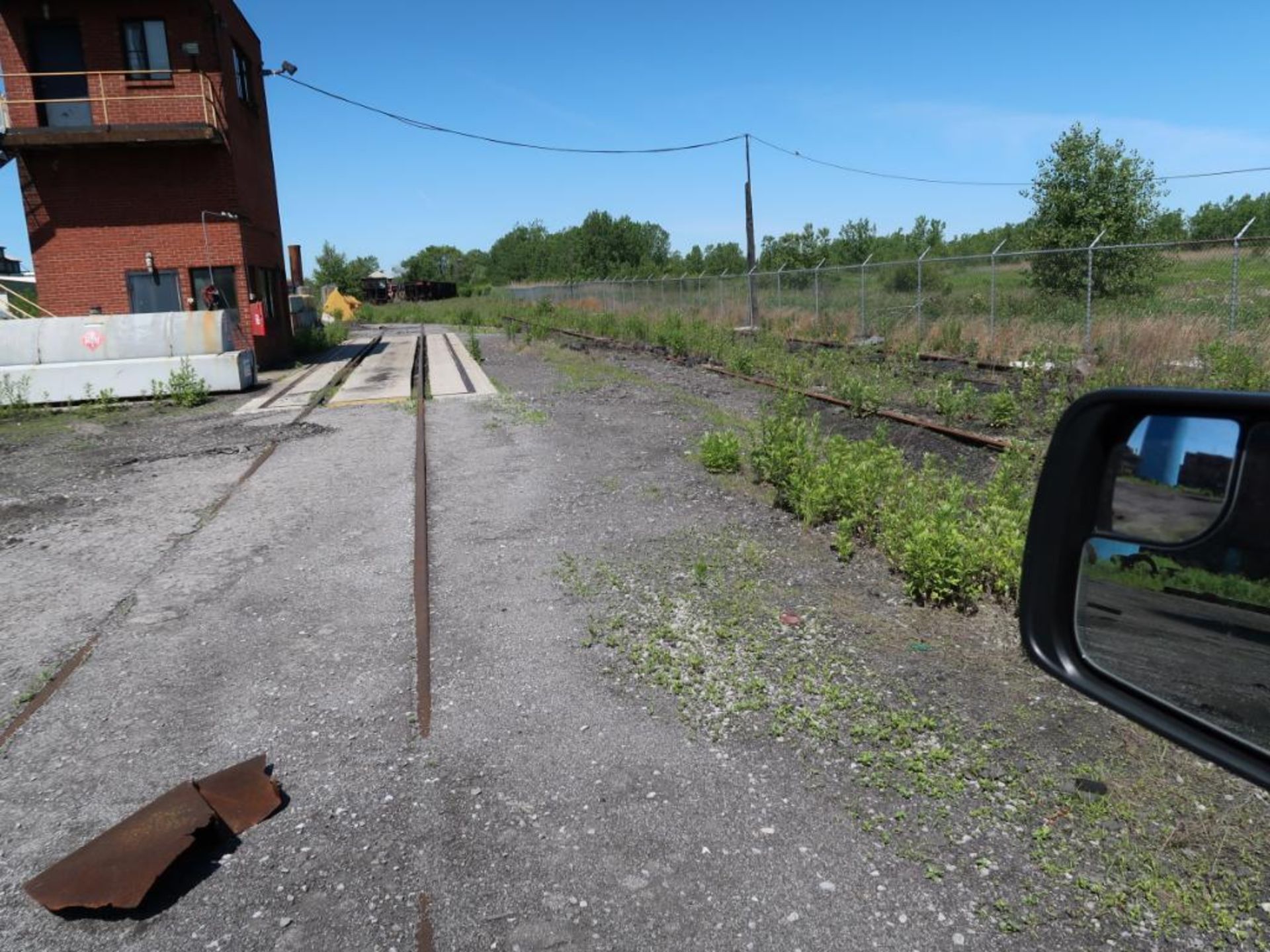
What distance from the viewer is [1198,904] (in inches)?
108

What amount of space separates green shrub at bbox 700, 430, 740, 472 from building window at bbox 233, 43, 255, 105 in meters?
19.7

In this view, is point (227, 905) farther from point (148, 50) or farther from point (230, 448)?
point (148, 50)

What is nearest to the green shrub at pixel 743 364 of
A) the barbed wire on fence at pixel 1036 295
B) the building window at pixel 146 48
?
the barbed wire on fence at pixel 1036 295

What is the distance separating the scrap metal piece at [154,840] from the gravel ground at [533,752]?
8cm

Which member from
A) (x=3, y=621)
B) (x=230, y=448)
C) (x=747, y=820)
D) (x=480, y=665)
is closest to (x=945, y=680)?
(x=747, y=820)

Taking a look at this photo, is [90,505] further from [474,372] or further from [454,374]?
[474,372]

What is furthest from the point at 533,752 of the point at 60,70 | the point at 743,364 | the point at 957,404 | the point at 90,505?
the point at 60,70

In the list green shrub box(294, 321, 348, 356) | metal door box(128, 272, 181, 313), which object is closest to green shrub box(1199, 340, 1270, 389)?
metal door box(128, 272, 181, 313)

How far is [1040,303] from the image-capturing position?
21.4 metres

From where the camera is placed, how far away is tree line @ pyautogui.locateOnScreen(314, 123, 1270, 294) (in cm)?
2295

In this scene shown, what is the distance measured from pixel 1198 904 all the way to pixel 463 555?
5160 millimetres

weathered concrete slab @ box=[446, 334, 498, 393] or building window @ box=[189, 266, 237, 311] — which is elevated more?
building window @ box=[189, 266, 237, 311]

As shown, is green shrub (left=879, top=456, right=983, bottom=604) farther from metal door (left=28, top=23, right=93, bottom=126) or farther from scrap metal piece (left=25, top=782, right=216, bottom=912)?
metal door (left=28, top=23, right=93, bottom=126)

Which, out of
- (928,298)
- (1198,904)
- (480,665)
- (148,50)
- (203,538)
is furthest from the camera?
(928,298)
